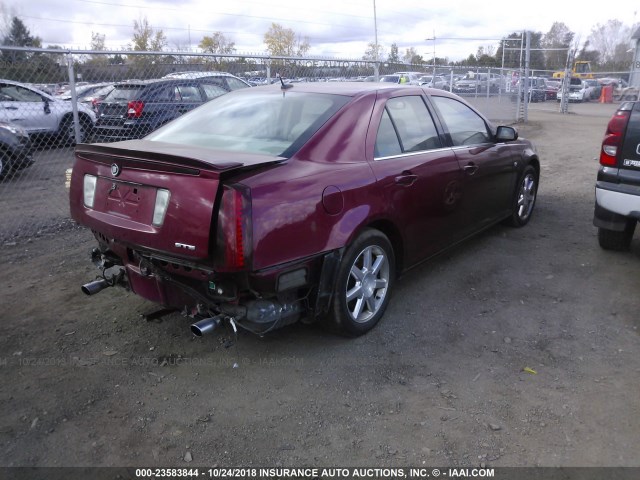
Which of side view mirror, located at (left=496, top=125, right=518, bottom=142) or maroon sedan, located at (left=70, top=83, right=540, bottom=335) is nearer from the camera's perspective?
maroon sedan, located at (left=70, top=83, right=540, bottom=335)

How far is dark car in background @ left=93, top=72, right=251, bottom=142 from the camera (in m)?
8.20

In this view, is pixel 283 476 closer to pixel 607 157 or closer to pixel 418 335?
pixel 418 335

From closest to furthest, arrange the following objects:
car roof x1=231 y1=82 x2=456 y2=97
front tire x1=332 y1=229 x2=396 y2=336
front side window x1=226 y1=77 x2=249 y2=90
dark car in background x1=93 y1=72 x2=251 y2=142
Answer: front tire x1=332 y1=229 x2=396 y2=336, car roof x1=231 y1=82 x2=456 y2=97, dark car in background x1=93 y1=72 x2=251 y2=142, front side window x1=226 y1=77 x2=249 y2=90

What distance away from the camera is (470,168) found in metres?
4.64

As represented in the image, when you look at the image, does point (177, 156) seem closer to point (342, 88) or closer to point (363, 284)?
point (363, 284)

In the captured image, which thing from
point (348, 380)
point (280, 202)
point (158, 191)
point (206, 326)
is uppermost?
point (158, 191)

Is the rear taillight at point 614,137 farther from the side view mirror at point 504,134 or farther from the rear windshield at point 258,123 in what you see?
the rear windshield at point 258,123

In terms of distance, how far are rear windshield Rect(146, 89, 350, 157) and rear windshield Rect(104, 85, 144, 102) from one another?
4748mm

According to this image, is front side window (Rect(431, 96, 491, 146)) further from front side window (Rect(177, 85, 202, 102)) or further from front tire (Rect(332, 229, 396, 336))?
front side window (Rect(177, 85, 202, 102))

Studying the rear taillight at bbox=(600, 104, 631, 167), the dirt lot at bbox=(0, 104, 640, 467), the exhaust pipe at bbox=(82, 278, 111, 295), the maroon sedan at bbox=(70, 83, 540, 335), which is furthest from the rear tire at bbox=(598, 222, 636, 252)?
the exhaust pipe at bbox=(82, 278, 111, 295)

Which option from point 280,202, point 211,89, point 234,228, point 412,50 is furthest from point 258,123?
point 412,50

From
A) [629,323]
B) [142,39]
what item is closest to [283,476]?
[629,323]

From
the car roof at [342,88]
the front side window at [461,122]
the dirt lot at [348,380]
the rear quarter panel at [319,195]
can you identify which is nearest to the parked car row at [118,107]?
the dirt lot at [348,380]

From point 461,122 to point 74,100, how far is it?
4.57 meters
